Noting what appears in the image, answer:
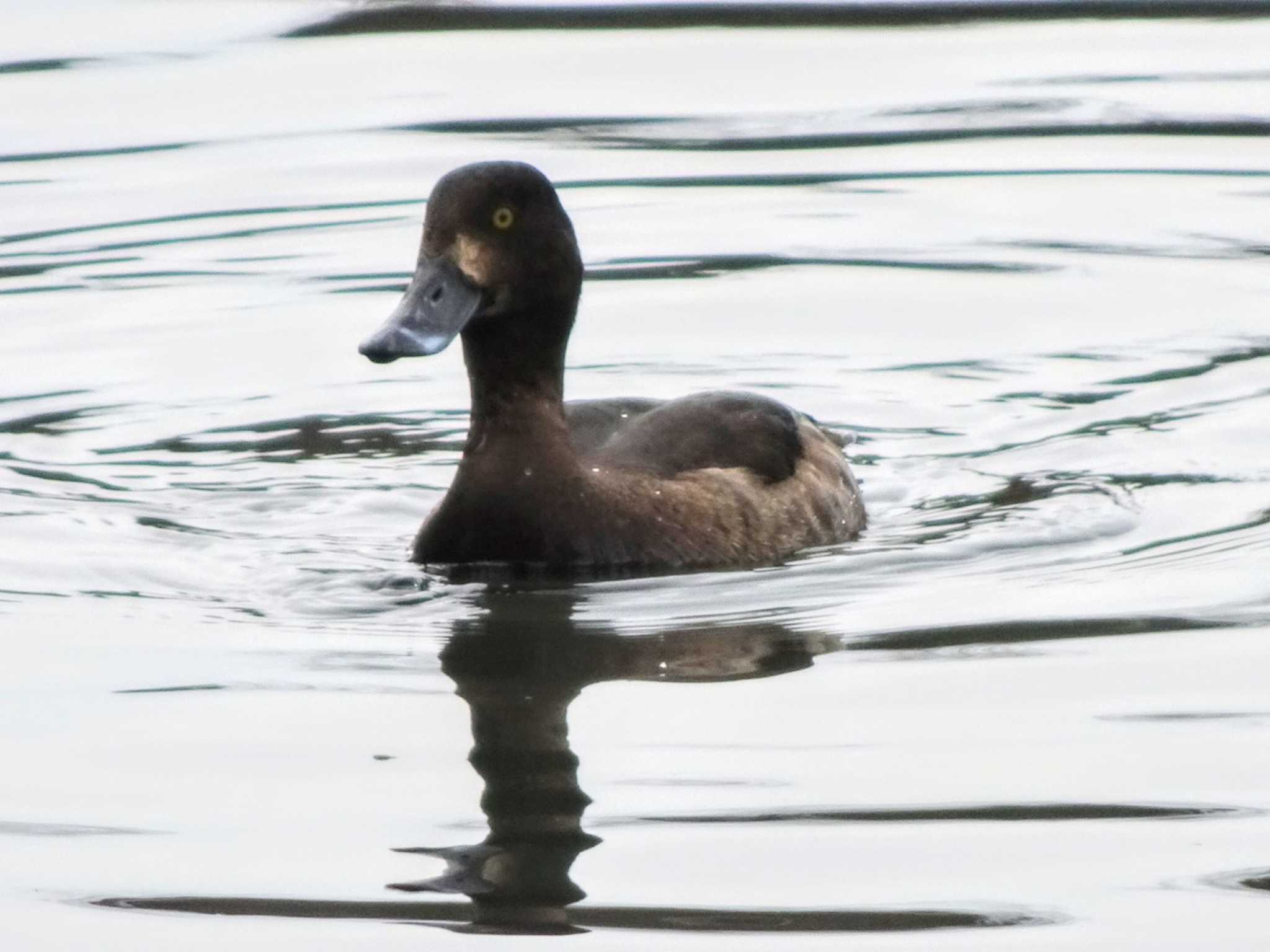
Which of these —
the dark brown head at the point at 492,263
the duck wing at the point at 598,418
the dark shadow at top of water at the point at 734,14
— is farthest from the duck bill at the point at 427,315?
the dark shadow at top of water at the point at 734,14

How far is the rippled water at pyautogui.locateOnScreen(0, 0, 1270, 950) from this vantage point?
5.80 m

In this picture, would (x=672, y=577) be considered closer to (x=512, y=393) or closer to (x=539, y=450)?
(x=539, y=450)

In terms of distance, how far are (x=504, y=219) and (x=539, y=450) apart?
0.71m

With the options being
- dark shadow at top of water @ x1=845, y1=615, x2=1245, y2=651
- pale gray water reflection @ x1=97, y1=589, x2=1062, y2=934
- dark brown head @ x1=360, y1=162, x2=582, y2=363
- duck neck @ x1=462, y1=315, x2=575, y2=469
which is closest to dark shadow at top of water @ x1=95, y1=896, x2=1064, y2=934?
pale gray water reflection @ x1=97, y1=589, x2=1062, y2=934

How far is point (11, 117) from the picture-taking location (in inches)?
627

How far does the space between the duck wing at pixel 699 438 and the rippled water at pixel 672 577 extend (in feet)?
1.67

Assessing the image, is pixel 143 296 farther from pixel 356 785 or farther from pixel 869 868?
pixel 869 868

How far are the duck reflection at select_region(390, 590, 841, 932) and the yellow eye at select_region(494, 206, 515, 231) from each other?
111 cm

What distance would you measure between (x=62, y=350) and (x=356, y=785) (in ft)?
19.8

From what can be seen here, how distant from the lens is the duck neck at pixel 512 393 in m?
8.43

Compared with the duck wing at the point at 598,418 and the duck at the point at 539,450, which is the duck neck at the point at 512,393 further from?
the duck wing at the point at 598,418

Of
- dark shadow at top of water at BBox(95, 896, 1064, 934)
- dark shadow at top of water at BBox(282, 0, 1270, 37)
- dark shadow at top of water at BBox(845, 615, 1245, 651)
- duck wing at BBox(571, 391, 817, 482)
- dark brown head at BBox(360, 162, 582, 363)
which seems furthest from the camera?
dark shadow at top of water at BBox(282, 0, 1270, 37)

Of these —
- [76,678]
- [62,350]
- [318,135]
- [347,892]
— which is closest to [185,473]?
[62,350]

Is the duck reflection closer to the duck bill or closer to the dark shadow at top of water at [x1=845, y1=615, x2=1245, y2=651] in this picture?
the dark shadow at top of water at [x1=845, y1=615, x2=1245, y2=651]
